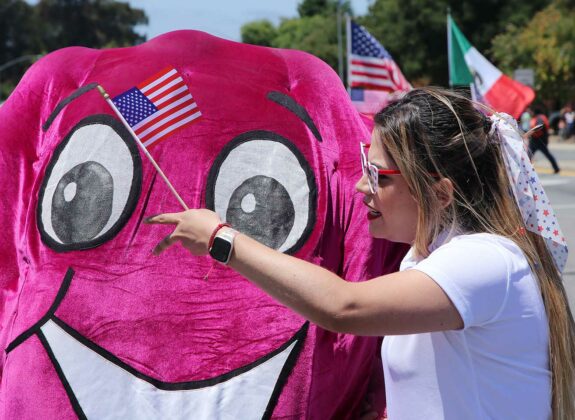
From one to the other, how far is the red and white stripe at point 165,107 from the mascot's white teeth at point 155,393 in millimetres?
763

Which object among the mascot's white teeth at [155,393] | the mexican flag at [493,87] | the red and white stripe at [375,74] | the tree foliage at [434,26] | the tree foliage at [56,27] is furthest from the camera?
the tree foliage at [56,27]

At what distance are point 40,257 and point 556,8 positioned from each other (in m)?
35.6

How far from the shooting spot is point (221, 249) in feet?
5.25

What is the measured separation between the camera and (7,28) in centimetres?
6388

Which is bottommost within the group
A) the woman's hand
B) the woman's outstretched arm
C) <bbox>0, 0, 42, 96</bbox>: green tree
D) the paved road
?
the paved road

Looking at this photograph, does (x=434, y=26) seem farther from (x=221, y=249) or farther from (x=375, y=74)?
(x=221, y=249)

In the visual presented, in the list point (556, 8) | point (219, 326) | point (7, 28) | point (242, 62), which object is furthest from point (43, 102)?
point (7, 28)

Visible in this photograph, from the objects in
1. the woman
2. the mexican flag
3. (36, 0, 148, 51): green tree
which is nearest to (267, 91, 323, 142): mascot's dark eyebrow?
the woman

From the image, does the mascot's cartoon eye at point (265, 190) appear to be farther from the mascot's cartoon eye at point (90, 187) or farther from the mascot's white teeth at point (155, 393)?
the mascot's white teeth at point (155, 393)

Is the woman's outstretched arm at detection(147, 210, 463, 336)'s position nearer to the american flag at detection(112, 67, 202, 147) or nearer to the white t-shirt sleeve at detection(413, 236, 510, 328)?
the white t-shirt sleeve at detection(413, 236, 510, 328)

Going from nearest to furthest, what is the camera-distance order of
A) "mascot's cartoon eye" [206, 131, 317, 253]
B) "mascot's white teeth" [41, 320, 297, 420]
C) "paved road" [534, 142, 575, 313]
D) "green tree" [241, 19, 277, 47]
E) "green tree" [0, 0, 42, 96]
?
"mascot's white teeth" [41, 320, 297, 420] → "mascot's cartoon eye" [206, 131, 317, 253] → "paved road" [534, 142, 575, 313] → "green tree" [0, 0, 42, 96] → "green tree" [241, 19, 277, 47]

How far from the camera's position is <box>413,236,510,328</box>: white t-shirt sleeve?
153 cm

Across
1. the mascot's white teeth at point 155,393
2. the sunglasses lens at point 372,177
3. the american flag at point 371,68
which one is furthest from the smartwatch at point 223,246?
the american flag at point 371,68

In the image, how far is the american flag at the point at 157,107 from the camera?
2.36 metres
